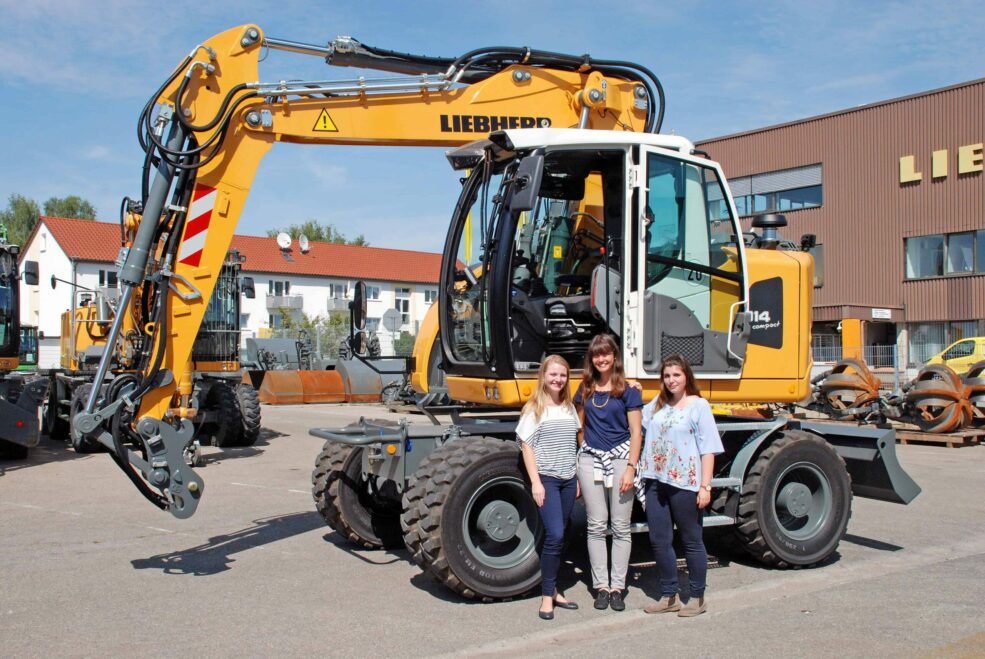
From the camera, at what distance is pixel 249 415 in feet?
52.6

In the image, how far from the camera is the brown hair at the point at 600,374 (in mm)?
5996

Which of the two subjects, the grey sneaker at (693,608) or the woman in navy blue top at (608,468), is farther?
the woman in navy blue top at (608,468)

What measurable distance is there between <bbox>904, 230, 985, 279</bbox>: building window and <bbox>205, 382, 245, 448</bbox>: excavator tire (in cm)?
2581

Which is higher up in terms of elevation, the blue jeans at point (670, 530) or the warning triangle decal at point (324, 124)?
the warning triangle decal at point (324, 124)

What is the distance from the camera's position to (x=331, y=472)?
745 centimetres

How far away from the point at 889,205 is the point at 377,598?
31.8m

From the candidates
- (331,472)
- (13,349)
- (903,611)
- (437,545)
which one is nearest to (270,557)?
(331,472)

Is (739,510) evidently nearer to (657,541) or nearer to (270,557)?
(657,541)

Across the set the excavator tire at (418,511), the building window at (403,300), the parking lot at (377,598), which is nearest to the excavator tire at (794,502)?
the parking lot at (377,598)

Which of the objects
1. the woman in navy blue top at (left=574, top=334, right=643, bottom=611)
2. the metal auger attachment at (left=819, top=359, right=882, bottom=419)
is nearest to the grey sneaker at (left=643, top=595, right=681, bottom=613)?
the woman in navy blue top at (left=574, top=334, right=643, bottom=611)

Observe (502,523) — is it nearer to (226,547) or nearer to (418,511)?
(418,511)

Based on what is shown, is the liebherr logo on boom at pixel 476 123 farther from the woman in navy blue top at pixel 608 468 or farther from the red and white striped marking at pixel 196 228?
the woman in navy blue top at pixel 608 468

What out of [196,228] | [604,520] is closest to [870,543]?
[604,520]

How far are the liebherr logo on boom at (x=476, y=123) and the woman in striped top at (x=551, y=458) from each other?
9.16ft
